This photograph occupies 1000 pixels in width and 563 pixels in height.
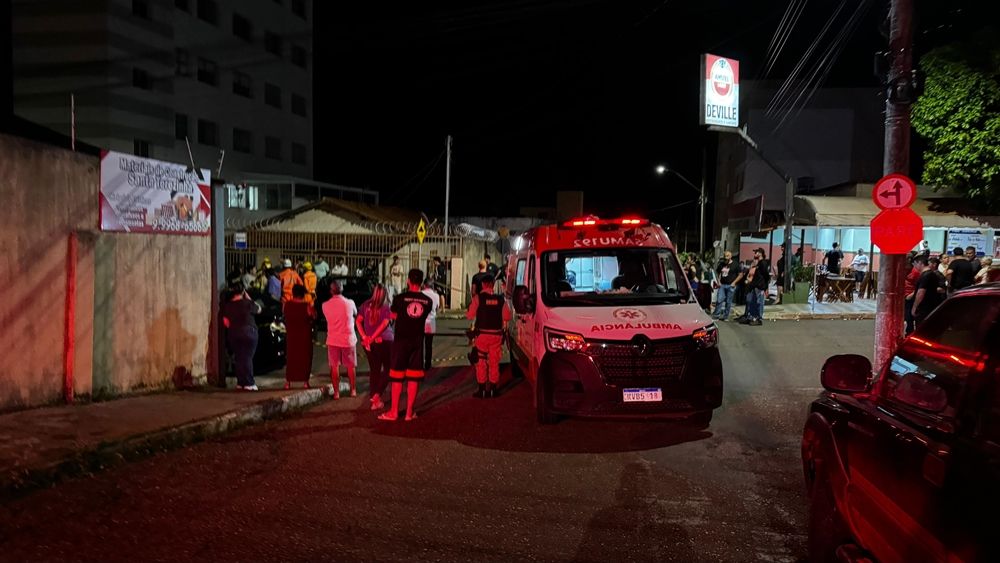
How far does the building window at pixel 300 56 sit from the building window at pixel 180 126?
418 inches

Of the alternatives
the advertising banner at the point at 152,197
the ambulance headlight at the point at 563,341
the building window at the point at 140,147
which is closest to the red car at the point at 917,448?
the ambulance headlight at the point at 563,341

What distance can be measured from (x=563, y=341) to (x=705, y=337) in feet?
4.73

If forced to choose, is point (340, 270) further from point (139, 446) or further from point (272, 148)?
point (272, 148)

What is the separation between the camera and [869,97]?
32.7 meters

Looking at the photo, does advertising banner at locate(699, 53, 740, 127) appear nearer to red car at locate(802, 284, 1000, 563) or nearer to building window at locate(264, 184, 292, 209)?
red car at locate(802, 284, 1000, 563)

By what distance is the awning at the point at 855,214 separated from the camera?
20.2 meters

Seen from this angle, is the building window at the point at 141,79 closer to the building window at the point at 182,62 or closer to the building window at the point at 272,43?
the building window at the point at 182,62

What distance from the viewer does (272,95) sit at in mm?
43500

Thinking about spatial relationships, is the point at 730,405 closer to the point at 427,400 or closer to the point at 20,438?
the point at 427,400

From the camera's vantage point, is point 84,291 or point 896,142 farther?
point 896,142

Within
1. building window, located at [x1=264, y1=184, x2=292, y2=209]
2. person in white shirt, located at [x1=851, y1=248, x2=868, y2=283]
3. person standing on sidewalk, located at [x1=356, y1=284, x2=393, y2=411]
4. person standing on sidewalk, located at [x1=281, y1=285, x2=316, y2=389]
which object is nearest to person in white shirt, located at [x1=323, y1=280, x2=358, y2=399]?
person standing on sidewalk, located at [x1=281, y1=285, x2=316, y2=389]

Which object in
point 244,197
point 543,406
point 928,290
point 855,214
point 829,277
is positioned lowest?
point 543,406

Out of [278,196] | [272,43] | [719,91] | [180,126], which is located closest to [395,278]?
[719,91]

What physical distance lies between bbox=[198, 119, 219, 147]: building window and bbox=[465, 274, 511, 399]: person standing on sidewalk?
33.3 meters
